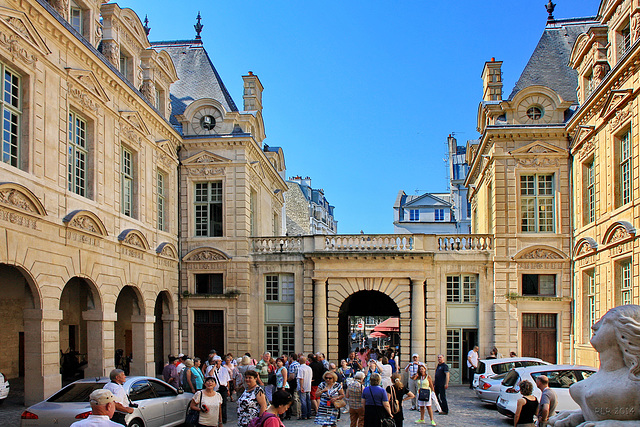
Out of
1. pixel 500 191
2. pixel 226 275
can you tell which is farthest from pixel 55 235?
pixel 500 191

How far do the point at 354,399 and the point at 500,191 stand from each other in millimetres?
13437

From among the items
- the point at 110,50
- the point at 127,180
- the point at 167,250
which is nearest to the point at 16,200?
the point at 127,180

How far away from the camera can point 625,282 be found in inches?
658

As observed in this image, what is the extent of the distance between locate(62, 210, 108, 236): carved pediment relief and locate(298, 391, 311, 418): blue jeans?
6.50m

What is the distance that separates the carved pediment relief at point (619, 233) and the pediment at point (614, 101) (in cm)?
297

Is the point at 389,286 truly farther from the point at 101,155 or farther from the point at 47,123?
the point at 47,123

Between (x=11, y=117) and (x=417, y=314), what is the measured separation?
14634 millimetres

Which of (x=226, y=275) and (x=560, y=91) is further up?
(x=560, y=91)

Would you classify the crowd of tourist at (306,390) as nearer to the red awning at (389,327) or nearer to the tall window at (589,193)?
the tall window at (589,193)

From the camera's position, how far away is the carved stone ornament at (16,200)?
12578 millimetres

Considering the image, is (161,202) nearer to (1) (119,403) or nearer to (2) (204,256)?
(2) (204,256)

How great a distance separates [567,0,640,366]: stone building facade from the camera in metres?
15.9

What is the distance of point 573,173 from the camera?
21391 mm

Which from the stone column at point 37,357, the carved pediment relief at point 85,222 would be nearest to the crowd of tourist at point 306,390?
the stone column at point 37,357
